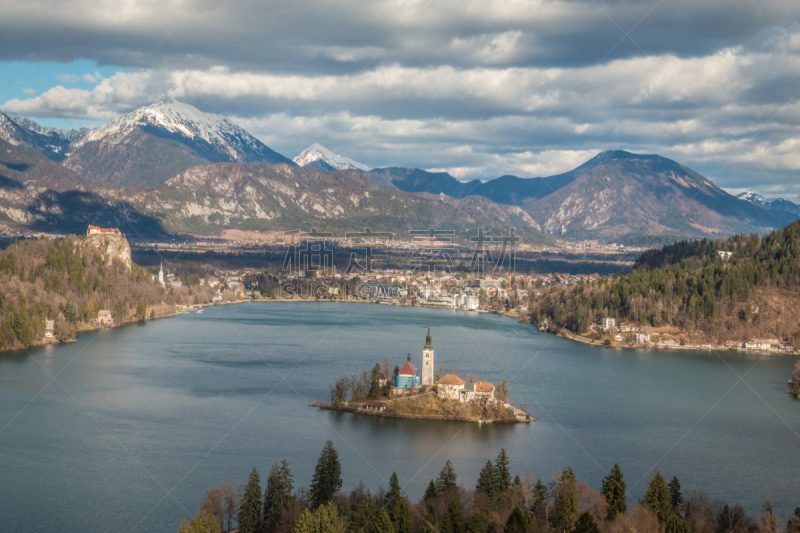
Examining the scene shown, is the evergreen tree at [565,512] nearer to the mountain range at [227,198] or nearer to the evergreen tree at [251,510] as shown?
the evergreen tree at [251,510]

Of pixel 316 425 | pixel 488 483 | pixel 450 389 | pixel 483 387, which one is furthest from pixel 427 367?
pixel 488 483

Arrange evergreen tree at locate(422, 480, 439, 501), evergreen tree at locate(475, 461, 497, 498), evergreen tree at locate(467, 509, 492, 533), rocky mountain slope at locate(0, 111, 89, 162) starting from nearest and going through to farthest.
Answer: evergreen tree at locate(467, 509, 492, 533) → evergreen tree at locate(422, 480, 439, 501) → evergreen tree at locate(475, 461, 497, 498) → rocky mountain slope at locate(0, 111, 89, 162)

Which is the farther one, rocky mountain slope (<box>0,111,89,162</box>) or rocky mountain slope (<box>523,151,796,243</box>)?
rocky mountain slope (<box>523,151,796,243</box>)

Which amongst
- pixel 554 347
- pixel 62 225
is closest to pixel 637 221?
pixel 62 225

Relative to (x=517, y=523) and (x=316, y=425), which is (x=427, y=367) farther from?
(x=517, y=523)

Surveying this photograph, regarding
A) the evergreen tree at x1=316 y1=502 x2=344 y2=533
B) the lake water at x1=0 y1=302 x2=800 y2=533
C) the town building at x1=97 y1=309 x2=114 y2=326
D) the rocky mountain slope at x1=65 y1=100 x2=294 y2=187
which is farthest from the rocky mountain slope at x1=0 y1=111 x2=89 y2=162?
the evergreen tree at x1=316 y1=502 x2=344 y2=533

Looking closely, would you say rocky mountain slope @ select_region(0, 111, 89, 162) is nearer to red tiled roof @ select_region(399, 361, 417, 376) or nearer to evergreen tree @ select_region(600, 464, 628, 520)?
red tiled roof @ select_region(399, 361, 417, 376)
